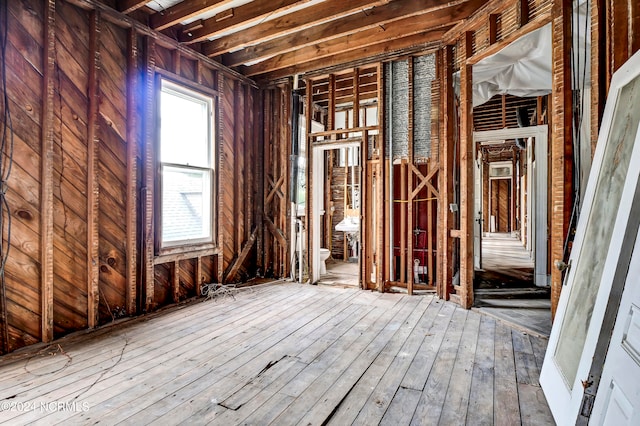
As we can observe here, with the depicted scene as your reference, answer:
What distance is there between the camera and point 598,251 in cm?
175

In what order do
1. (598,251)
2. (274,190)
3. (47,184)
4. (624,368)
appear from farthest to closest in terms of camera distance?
(274,190)
(47,184)
(598,251)
(624,368)

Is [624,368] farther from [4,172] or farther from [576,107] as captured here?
[4,172]

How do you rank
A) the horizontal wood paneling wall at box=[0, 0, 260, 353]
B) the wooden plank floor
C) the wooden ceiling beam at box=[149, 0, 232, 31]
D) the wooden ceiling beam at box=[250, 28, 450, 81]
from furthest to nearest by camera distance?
1. the wooden ceiling beam at box=[250, 28, 450, 81]
2. the wooden ceiling beam at box=[149, 0, 232, 31]
3. the horizontal wood paneling wall at box=[0, 0, 260, 353]
4. the wooden plank floor

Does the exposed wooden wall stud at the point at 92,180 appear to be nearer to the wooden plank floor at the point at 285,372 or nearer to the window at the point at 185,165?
the wooden plank floor at the point at 285,372

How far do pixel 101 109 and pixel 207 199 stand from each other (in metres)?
1.61

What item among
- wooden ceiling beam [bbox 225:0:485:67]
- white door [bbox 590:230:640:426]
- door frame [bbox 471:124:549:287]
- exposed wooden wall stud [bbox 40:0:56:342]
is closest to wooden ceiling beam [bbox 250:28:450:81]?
wooden ceiling beam [bbox 225:0:485:67]

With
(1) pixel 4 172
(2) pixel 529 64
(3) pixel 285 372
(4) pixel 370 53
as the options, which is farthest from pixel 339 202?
(1) pixel 4 172

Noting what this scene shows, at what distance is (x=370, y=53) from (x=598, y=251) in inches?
142

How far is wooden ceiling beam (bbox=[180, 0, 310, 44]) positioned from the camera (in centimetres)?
336

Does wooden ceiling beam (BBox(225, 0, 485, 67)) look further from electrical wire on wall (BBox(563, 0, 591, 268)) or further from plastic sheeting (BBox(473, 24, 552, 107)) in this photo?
electrical wire on wall (BBox(563, 0, 591, 268))

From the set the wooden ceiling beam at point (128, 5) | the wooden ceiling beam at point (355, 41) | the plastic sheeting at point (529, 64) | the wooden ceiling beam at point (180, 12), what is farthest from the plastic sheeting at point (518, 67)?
the wooden ceiling beam at point (128, 5)

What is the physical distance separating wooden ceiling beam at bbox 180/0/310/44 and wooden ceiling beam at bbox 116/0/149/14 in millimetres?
769

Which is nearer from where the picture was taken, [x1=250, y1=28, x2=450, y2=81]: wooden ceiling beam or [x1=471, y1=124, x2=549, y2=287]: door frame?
[x1=250, y1=28, x2=450, y2=81]: wooden ceiling beam

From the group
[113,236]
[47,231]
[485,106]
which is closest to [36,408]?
[47,231]
